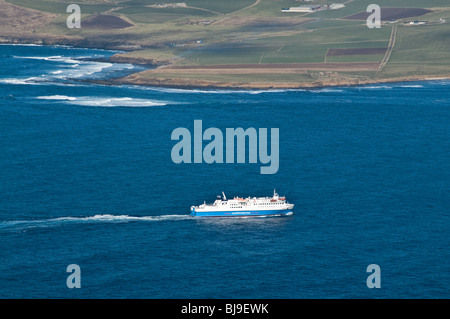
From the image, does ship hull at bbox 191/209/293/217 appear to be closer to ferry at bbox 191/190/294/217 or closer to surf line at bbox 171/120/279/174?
ferry at bbox 191/190/294/217

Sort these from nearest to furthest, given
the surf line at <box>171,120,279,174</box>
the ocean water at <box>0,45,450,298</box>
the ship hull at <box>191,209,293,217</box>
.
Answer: the ocean water at <box>0,45,450,298</box> → the ship hull at <box>191,209,293,217</box> → the surf line at <box>171,120,279,174</box>

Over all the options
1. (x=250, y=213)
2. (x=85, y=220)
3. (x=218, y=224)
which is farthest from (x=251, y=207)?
(x=85, y=220)

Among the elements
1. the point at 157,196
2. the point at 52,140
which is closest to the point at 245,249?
the point at 157,196

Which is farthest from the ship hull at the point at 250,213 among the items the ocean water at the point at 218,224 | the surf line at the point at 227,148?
the surf line at the point at 227,148

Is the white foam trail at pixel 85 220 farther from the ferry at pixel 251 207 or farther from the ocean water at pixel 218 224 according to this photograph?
the ferry at pixel 251 207

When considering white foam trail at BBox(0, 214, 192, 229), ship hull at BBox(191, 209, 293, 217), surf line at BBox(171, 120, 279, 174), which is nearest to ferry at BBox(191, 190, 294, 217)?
ship hull at BBox(191, 209, 293, 217)

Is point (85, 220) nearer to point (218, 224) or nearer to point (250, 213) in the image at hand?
point (218, 224)
